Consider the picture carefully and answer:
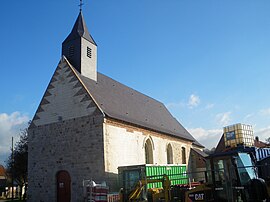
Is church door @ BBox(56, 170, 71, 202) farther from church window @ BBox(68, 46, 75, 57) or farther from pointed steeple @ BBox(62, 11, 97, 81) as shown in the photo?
church window @ BBox(68, 46, 75, 57)

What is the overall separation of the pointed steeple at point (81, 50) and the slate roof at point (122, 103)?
2.78 ft

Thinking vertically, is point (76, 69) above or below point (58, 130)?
above

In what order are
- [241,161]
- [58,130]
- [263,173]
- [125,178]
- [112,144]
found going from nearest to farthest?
1. [241,161]
2. [263,173]
3. [125,178]
4. [112,144]
5. [58,130]

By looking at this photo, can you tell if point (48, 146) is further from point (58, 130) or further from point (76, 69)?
point (76, 69)

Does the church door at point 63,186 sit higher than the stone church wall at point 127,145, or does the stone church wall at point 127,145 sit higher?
the stone church wall at point 127,145

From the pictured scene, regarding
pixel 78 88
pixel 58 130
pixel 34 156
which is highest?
pixel 78 88

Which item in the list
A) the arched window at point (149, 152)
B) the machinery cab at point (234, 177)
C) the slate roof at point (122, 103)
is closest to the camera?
the machinery cab at point (234, 177)

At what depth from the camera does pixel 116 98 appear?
78.0 feet

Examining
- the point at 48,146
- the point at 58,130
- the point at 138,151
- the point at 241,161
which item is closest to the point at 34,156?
the point at 48,146

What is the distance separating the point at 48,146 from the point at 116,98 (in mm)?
6422

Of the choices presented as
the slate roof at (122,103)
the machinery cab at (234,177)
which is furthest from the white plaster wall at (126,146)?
the machinery cab at (234,177)

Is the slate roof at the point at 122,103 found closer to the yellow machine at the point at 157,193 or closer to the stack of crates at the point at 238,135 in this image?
the yellow machine at the point at 157,193

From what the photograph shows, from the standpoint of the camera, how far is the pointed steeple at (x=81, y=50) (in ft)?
71.9

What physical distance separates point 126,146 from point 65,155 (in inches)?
162
